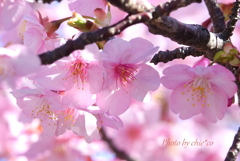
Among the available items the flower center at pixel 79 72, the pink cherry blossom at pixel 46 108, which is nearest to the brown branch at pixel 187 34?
the flower center at pixel 79 72

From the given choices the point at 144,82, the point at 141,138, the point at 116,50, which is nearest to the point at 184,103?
the point at 144,82

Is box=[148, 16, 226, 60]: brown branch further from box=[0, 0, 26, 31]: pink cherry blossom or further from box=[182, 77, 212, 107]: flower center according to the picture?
box=[0, 0, 26, 31]: pink cherry blossom

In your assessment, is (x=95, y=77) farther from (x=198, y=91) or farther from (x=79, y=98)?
(x=198, y=91)

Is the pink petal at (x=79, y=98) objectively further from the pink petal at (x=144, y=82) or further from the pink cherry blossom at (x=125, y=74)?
the pink petal at (x=144, y=82)

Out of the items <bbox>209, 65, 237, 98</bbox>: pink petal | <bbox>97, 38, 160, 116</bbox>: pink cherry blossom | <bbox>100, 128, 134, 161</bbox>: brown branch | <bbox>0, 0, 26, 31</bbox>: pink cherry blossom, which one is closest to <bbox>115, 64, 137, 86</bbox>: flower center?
<bbox>97, 38, 160, 116</bbox>: pink cherry blossom

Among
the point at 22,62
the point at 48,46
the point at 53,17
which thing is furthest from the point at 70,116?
the point at 53,17

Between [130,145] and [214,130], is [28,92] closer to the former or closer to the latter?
[130,145]

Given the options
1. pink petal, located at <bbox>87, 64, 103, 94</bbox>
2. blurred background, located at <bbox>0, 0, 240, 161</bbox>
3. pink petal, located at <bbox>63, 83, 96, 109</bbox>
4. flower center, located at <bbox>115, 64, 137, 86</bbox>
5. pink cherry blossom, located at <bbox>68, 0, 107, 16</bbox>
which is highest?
pink cherry blossom, located at <bbox>68, 0, 107, 16</bbox>
